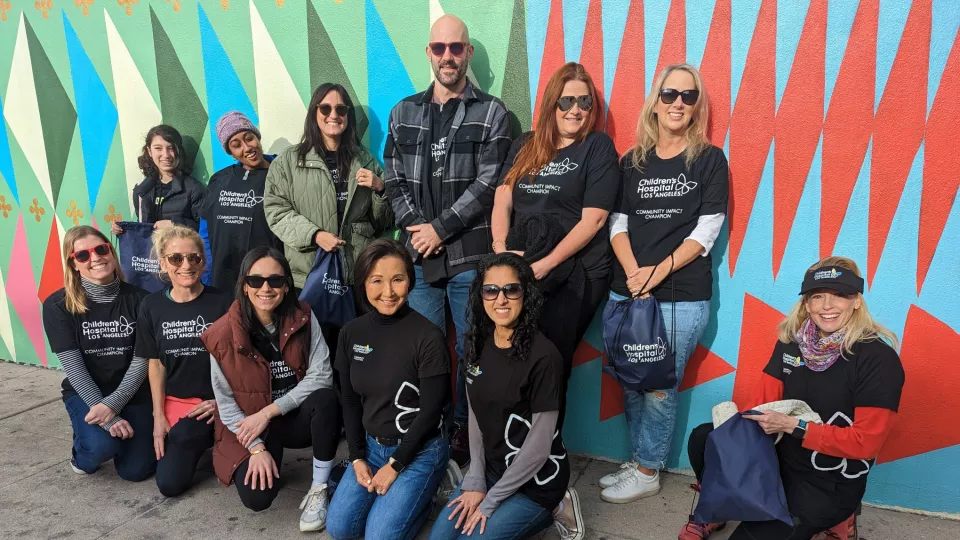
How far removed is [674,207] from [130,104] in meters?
4.02

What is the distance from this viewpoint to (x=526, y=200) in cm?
349

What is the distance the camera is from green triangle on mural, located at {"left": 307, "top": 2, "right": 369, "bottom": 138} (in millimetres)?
4297

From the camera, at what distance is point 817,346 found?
9.16ft

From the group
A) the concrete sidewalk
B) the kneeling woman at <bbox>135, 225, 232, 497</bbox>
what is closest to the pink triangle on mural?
the concrete sidewalk

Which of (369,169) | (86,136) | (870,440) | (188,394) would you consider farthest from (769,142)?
(86,136)

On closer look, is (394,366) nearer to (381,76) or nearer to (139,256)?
(381,76)

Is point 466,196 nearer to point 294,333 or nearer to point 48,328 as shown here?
point 294,333

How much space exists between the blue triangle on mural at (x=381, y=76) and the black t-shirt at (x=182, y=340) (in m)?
1.47

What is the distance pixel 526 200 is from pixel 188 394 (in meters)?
2.12

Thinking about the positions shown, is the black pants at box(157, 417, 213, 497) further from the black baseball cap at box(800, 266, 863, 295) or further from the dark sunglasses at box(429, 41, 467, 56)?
the black baseball cap at box(800, 266, 863, 295)

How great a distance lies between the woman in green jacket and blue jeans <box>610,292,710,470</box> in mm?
1507

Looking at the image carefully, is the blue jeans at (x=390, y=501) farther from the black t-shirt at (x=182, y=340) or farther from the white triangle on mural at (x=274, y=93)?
the white triangle on mural at (x=274, y=93)

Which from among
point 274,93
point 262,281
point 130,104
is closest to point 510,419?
point 262,281

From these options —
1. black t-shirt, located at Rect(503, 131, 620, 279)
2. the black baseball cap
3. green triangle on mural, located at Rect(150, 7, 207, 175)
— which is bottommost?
the black baseball cap
